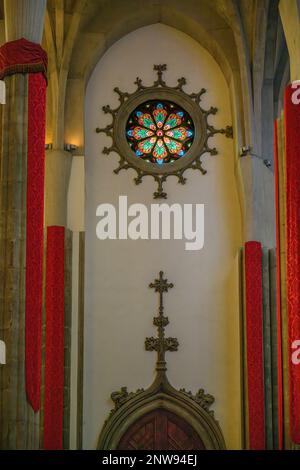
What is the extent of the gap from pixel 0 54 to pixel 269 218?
21.6 ft

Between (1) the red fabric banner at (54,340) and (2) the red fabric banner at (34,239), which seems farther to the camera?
(1) the red fabric banner at (54,340)

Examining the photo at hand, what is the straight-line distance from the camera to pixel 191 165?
18.3 metres

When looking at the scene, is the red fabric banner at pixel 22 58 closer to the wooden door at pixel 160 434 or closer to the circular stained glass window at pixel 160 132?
the circular stained glass window at pixel 160 132

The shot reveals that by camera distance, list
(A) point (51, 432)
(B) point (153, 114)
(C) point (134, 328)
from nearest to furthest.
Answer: (A) point (51, 432) → (C) point (134, 328) → (B) point (153, 114)

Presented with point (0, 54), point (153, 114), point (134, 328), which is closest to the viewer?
point (0, 54)

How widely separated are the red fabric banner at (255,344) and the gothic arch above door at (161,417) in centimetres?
83

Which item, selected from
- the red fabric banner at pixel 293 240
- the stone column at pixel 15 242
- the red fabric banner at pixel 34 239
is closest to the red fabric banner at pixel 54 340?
the red fabric banner at pixel 34 239

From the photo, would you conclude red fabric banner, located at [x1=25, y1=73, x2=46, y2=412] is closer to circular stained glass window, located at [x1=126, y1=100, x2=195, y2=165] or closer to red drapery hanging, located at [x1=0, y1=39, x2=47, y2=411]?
red drapery hanging, located at [x1=0, y1=39, x2=47, y2=411]

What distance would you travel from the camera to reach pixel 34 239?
1218 centimetres

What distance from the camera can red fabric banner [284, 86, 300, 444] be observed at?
12.7 m

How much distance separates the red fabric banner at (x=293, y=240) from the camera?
1273 centimetres

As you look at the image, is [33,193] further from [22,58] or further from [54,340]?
[54,340]
